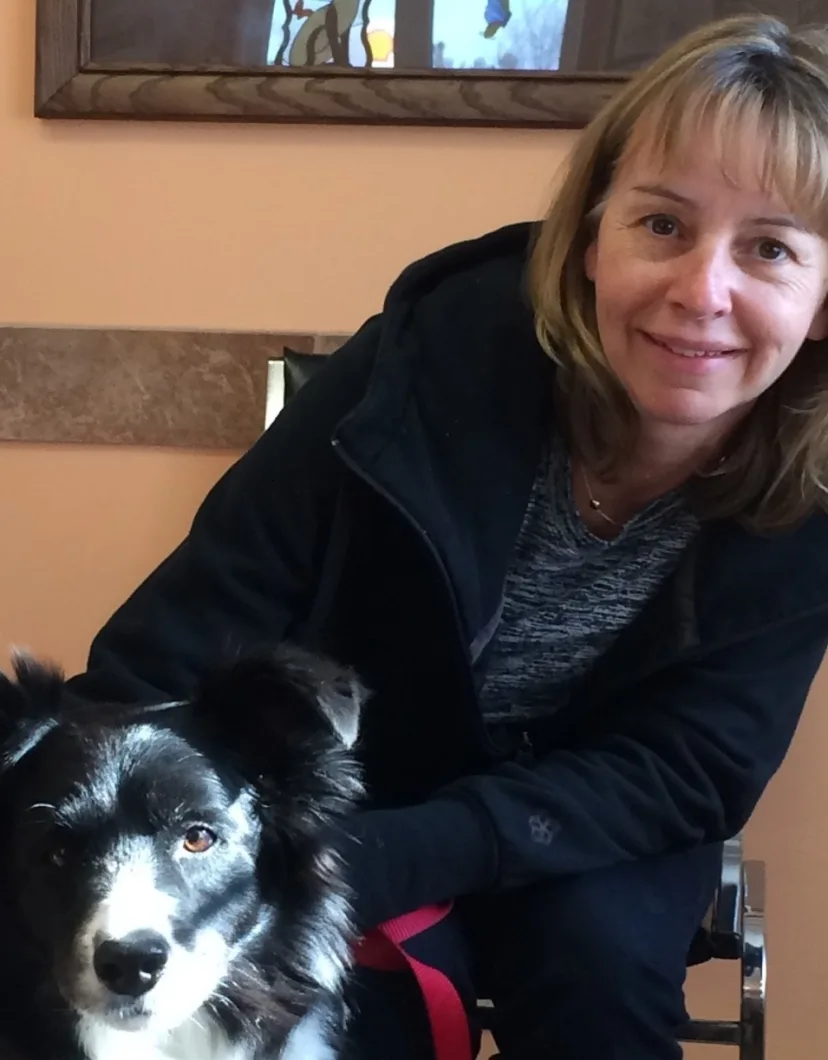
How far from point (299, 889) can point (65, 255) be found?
110 centimetres

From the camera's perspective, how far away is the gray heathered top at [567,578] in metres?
1.29

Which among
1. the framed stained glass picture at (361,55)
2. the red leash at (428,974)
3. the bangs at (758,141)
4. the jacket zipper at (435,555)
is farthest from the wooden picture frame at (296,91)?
the red leash at (428,974)

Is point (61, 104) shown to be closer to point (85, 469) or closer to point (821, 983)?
point (85, 469)

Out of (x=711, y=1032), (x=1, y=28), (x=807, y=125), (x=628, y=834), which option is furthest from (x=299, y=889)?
(x=1, y=28)

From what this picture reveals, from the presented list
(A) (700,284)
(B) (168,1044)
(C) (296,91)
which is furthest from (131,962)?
(C) (296,91)

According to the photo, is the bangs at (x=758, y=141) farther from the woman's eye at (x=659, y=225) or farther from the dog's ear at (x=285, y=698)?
the dog's ear at (x=285, y=698)

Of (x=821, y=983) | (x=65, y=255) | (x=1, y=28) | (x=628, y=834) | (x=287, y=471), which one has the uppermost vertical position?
(x=1, y=28)

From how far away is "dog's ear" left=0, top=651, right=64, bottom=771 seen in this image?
986 mm

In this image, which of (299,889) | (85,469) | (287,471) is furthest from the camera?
(85,469)

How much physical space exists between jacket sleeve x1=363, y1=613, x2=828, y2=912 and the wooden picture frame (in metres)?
0.80

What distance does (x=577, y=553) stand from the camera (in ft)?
4.25

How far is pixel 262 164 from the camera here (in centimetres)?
174

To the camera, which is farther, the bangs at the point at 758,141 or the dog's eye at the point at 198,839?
the bangs at the point at 758,141

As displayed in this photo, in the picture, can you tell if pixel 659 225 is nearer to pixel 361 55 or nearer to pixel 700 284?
pixel 700 284
